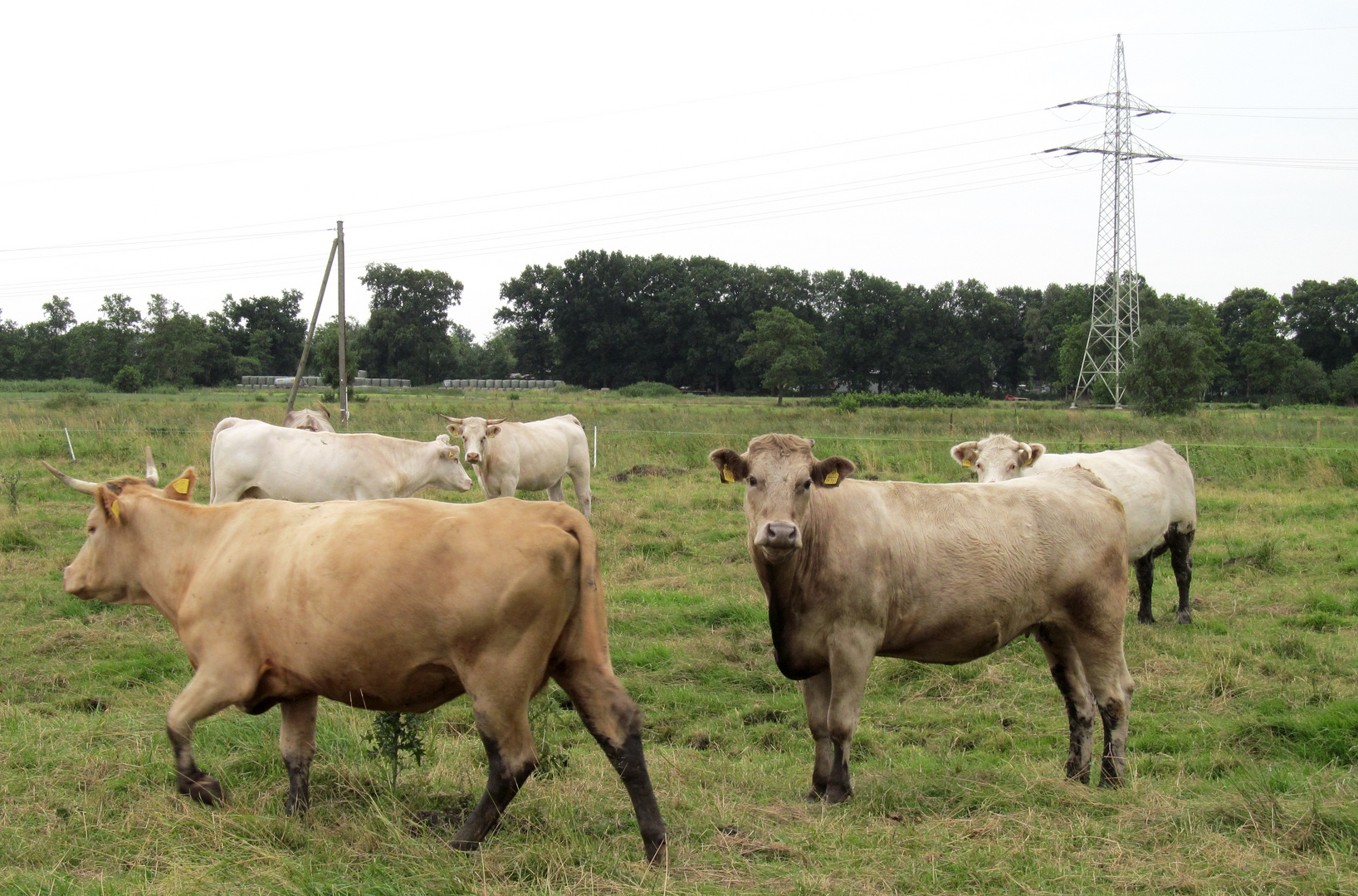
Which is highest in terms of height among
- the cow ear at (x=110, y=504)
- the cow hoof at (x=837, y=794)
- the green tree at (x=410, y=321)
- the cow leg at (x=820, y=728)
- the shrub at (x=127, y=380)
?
the green tree at (x=410, y=321)

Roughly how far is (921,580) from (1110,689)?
54.1 inches

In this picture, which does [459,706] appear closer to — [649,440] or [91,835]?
[91,835]

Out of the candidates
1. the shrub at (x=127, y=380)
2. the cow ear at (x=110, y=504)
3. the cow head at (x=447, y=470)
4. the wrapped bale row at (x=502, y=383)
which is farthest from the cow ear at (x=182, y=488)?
the wrapped bale row at (x=502, y=383)

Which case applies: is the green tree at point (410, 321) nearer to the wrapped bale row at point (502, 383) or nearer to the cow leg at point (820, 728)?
the wrapped bale row at point (502, 383)

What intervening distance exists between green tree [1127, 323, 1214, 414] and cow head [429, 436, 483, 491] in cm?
3077

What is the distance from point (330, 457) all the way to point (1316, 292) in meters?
84.2

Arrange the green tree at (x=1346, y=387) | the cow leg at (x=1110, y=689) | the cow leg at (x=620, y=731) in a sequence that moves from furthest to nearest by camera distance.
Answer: the green tree at (x=1346, y=387)
the cow leg at (x=1110, y=689)
the cow leg at (x=620, y=731)

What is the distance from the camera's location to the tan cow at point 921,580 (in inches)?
203

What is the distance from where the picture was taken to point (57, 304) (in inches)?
3873

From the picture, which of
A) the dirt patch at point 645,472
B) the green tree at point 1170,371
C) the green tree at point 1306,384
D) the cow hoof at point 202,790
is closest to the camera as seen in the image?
the cow hoof at point 202,790

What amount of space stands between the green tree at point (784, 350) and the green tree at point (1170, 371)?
3396cm

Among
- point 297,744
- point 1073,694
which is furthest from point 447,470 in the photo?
point 1073,694

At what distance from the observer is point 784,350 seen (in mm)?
70500

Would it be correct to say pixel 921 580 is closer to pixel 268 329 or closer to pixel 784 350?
pixel 784 350
